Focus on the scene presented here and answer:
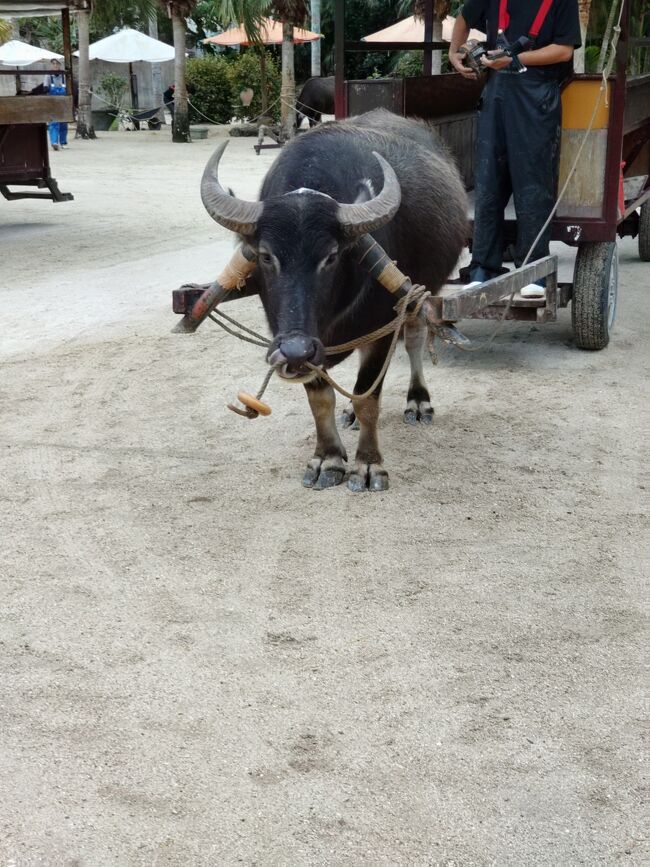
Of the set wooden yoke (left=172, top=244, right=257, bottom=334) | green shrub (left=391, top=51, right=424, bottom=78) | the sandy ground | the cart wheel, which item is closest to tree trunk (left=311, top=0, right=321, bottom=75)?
green shrub (left=391, top=51, right=424, bottom=78)

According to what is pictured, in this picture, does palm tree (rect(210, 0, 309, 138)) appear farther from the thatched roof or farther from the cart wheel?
the cart wheel

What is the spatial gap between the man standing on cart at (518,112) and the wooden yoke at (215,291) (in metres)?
2.02

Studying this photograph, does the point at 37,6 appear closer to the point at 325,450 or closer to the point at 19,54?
the point at 325,450

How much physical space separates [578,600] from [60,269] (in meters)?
7.79

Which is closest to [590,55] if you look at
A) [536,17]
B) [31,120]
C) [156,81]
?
[31,120]

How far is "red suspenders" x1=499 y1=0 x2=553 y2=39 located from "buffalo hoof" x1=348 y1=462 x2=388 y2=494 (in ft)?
8.93

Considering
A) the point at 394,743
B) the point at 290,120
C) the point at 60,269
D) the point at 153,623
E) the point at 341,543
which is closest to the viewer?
the point at 394,743

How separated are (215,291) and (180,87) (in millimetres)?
24424

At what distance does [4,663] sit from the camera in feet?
11.6

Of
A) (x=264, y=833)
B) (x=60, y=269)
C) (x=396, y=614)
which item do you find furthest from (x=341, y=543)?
(x=60, y=269)

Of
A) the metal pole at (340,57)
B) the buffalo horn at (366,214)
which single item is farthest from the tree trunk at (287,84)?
the buffalo horn at (366,214)

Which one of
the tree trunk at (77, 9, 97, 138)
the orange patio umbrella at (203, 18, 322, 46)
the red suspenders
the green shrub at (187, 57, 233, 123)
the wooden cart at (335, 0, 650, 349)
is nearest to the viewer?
the red suspenders

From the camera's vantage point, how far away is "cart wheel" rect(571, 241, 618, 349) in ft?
22.8

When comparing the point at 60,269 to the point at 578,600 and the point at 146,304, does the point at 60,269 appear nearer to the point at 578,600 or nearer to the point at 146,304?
the point at 146,304
